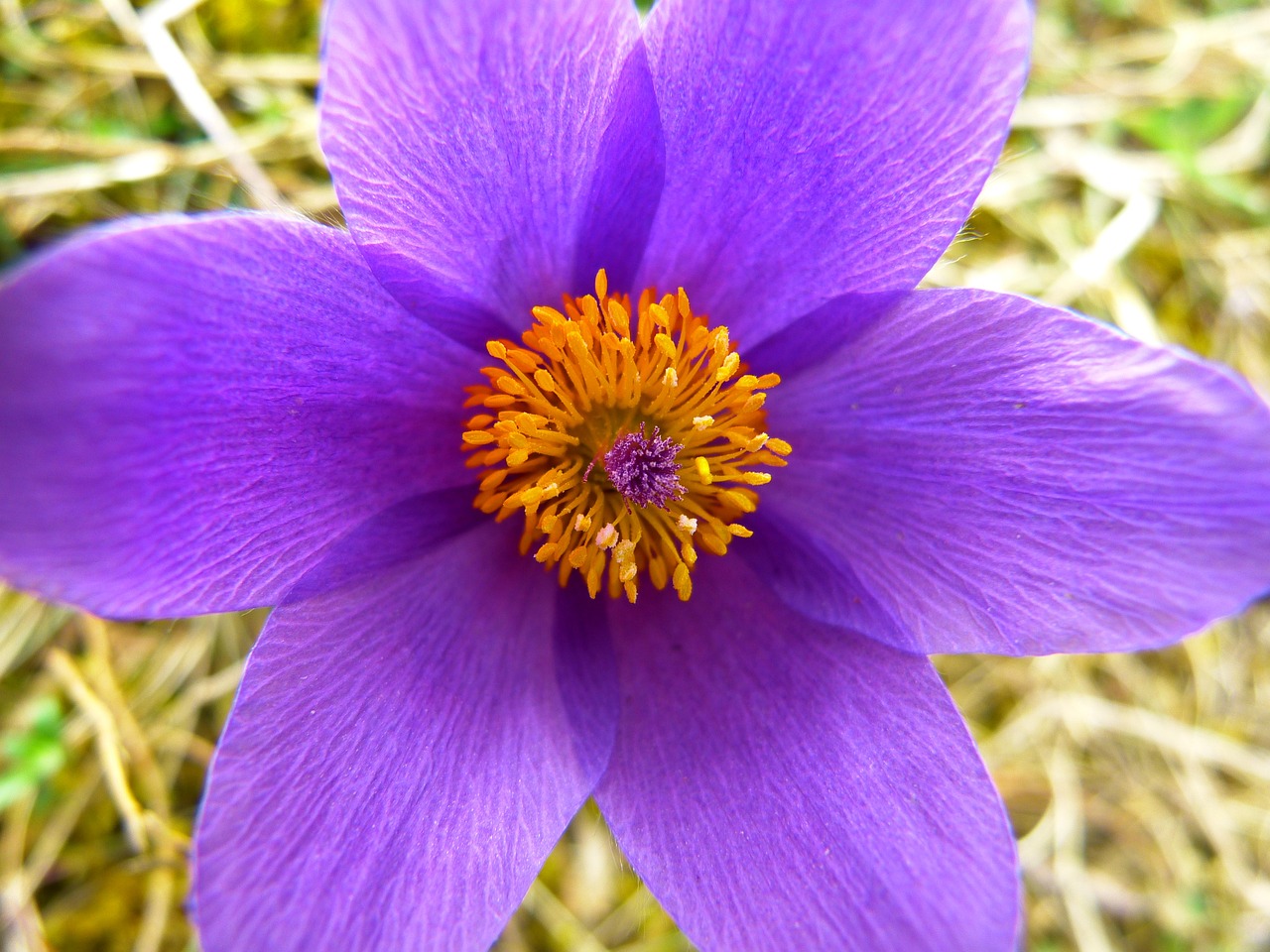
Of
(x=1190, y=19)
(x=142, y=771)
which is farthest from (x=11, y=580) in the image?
(x=1190, y=19)

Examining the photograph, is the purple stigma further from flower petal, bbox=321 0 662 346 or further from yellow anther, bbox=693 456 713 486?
flower petal, bbox=321 0 662 346

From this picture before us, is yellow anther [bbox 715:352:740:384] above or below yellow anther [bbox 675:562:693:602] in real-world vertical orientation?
above

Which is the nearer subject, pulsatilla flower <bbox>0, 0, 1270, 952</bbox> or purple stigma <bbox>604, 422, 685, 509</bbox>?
pulsatilla flower <bbox>0, 0, 1270, 952</bbox>

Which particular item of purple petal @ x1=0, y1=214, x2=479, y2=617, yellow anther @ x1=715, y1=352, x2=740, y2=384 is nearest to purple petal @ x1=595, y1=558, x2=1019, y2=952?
yellow anther @ x1=715, y1=352, x2=740, y2=384

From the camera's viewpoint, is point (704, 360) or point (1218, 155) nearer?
point (704, 360)

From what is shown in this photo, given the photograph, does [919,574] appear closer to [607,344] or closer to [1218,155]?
[607,344]

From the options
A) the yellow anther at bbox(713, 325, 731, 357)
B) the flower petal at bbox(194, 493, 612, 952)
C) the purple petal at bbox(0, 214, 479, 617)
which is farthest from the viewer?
the yellow anther at bbox(713, 325, 731, 357)

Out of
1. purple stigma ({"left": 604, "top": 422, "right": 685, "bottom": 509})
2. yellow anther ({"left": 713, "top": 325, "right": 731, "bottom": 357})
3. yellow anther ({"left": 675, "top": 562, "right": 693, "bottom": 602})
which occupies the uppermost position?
yellow anther ({"left": 713, "top": 325, "right": 731, "bottom": 357})

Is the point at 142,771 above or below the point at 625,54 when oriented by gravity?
below

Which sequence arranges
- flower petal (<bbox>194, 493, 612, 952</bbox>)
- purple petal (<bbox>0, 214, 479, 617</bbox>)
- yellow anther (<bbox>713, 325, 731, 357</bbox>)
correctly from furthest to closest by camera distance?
1. yellow anther (<bbox>713, 325, 731, 357</bbox>)
2. flower petal (<bbox>194, 493, 612, 952</bbox>)
3. purple petal (<bbox>0, 214, 479, 617</bbox>)
